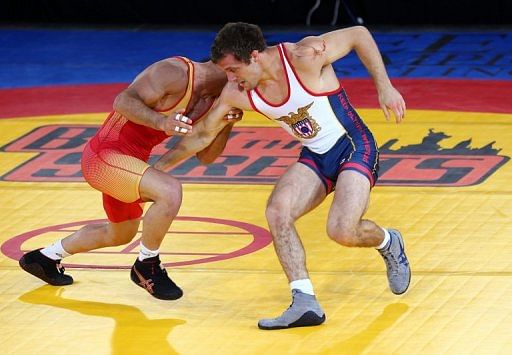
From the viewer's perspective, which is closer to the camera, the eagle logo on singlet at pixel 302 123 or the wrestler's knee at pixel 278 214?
the wrestler's knee at pixel 278 214

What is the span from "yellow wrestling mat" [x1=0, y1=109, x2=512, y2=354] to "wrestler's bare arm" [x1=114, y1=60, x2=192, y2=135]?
862mm

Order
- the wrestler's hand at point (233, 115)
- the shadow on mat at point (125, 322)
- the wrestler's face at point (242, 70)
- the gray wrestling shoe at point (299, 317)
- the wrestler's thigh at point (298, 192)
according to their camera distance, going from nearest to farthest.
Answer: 1. the shadow on mat at point (125, 322)
2. the gray wrestling shoe at point (299, 317)
3. the wrestler's face at point (242, 70)
4. the wrestler's thigh at point (298, 192)
5. the wrestler's hand at point (233, 115)

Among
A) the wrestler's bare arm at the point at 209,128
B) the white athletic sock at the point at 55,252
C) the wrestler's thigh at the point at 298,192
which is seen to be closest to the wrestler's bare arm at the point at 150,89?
the wrestler's bare arm at the point at 209,128

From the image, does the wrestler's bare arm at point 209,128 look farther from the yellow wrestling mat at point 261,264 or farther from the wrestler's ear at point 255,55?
the yellow wrestling mat at point 261,264

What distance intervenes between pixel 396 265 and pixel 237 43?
1.23 meters

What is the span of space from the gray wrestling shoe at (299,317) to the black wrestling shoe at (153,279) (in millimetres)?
564

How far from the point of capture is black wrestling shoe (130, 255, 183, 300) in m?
5.81

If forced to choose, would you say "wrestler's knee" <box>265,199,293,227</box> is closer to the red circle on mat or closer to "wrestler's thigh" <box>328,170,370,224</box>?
"wrestler's thigh" <box>328,170,370,224</box>

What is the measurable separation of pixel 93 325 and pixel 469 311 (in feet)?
5.23

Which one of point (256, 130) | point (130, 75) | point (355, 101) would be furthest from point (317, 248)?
point (130, 75)

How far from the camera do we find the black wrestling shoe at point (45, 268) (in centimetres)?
605

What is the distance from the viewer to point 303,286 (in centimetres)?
547

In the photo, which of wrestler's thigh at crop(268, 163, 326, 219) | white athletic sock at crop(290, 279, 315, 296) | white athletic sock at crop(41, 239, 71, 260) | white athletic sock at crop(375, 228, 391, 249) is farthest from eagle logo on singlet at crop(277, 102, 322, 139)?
white athletic sock at crop(41, 239, 71, 260)

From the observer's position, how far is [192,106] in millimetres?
5910
